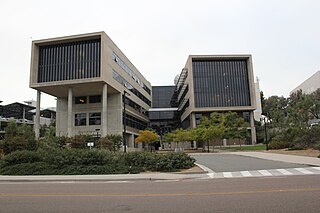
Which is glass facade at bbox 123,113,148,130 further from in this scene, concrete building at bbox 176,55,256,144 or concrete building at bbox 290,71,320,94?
concrete building at bbox 290,71,320,94

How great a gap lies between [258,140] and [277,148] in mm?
33649

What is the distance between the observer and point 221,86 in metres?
72.9

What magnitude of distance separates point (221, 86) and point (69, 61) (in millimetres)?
36411

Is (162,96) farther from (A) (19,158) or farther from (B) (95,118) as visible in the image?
(A) (19,158)

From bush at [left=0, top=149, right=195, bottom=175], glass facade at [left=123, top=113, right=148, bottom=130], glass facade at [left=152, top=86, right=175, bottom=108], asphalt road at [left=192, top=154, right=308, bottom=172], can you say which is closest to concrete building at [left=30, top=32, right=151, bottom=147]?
glass facade at [left=123, top=113, right=148, bottom=130]

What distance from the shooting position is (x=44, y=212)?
762 cm

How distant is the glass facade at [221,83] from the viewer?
7206 cm

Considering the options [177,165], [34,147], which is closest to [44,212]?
[177,165]

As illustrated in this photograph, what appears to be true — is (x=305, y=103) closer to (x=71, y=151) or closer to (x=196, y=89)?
(x=196, y=89)

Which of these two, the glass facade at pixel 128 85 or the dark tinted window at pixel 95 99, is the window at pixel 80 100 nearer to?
the dark tinted window at pixel 95 99

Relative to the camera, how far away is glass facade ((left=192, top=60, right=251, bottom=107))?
72.1 m

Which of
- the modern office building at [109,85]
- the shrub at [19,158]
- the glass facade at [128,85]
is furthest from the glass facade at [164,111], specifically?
the shrub at [19,158]

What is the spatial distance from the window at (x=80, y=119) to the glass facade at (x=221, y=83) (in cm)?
2640

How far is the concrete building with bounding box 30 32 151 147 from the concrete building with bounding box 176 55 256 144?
1726 cm
